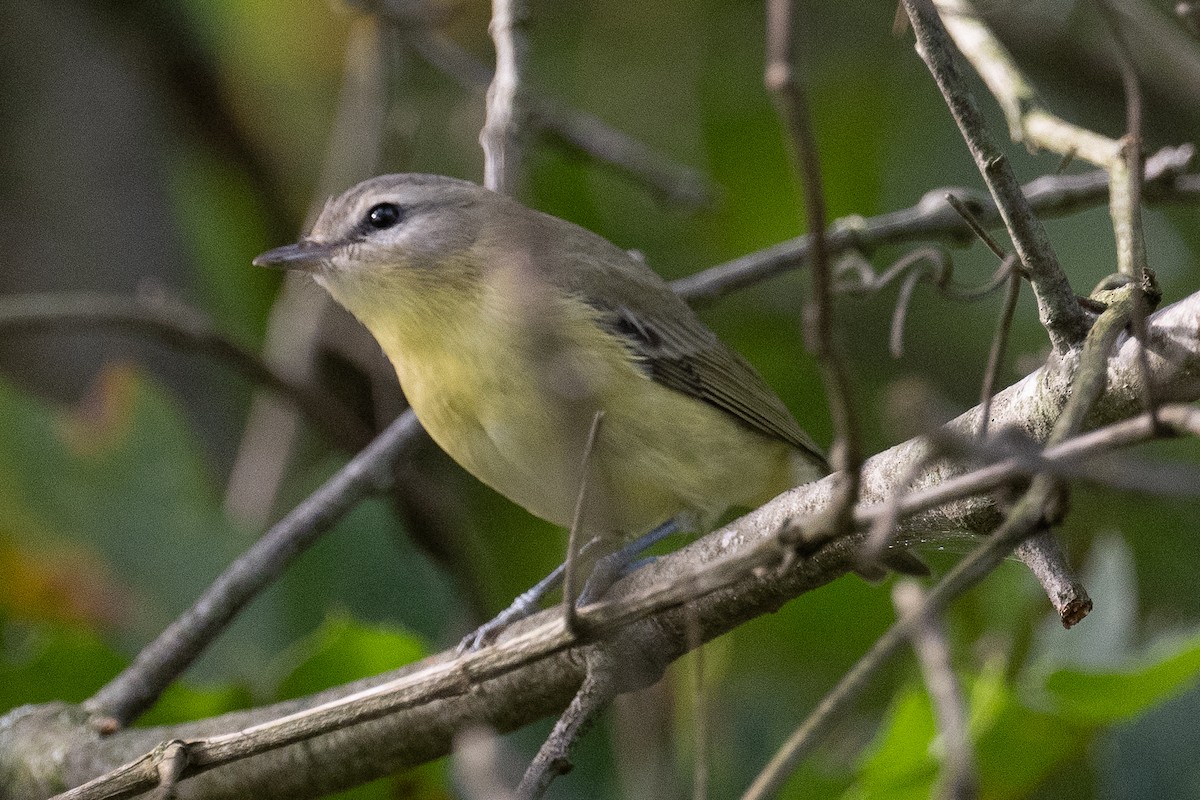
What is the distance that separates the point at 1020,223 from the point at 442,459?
3698mm

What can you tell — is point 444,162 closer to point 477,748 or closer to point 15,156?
point 15,156

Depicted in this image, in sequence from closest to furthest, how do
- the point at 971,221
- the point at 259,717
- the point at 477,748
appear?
the point at 477,748 → the point at 971,221 → the point at 259,717

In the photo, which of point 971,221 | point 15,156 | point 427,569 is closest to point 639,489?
point 427,569

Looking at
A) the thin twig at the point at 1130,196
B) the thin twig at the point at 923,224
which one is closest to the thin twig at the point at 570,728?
the thin twig at the point at 1130,196

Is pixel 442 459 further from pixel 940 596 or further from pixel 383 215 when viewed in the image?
pixel 940 596

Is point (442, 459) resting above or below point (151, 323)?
above

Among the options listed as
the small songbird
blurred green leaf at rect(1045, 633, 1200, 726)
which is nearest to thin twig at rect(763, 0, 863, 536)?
Answer: blurred green leaf at rect(1045, 633, 1200, 726)

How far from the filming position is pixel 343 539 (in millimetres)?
3871

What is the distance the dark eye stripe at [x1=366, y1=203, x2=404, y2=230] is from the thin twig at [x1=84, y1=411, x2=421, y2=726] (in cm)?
69

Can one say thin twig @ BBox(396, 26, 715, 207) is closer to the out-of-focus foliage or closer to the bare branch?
the out-of-focus foliage

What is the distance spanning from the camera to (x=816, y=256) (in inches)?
56.9

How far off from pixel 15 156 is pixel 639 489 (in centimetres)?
338

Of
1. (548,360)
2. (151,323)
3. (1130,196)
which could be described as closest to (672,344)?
(548,360)

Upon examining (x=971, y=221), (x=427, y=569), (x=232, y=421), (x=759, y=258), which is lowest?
(x=971, y=221)
